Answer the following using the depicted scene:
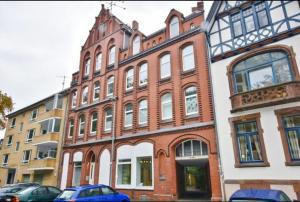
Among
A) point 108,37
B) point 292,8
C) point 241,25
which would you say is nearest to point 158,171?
point 241,25

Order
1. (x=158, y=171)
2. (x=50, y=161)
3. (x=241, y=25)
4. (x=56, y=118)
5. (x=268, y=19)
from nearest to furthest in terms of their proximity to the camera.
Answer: (x=268, y=19), (x=241, y=25), (x=158, y=171), (x=50, y=161), (x=56, y=118)

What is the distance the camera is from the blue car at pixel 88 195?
10.7m

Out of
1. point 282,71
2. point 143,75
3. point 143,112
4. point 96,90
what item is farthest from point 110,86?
point 282,71

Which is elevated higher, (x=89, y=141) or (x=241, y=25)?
(x=241, y=25)

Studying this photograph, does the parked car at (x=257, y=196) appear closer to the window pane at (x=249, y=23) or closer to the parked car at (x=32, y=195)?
the window pane at (x=249, y=23)

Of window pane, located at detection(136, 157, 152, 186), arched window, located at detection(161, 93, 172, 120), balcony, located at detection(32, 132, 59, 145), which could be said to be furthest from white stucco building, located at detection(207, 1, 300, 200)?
balcony, located at detection(32, 132, 59, 145)

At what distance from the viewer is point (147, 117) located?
18.3m

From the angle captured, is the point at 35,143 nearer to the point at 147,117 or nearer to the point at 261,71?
the point at 147,117

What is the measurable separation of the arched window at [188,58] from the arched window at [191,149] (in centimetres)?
562

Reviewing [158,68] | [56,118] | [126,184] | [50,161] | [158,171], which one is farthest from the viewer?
[56,118]

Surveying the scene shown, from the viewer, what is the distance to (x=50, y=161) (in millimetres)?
24469

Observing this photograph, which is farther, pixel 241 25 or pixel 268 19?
pixel 241 25

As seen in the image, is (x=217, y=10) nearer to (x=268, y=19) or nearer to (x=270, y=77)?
(x=268, y=19)

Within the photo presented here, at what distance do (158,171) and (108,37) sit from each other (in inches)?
615
